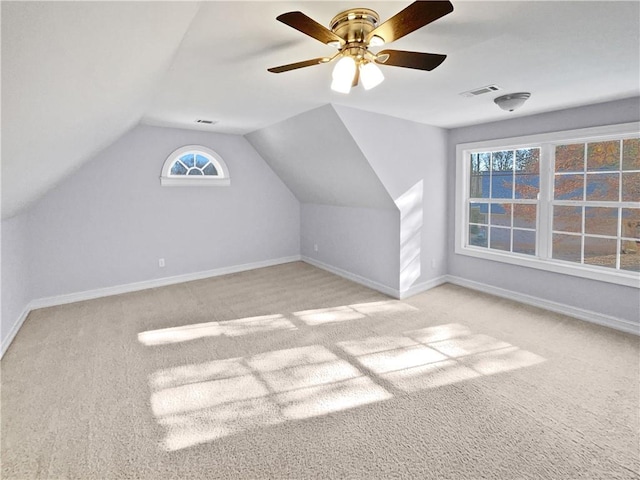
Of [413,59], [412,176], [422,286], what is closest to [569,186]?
[412,176]

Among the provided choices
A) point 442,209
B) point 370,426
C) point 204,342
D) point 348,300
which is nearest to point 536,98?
point 442,209

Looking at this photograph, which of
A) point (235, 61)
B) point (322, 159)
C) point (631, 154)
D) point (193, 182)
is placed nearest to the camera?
point (235, 61)

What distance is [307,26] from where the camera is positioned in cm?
150

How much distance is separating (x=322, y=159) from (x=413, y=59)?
268 cm

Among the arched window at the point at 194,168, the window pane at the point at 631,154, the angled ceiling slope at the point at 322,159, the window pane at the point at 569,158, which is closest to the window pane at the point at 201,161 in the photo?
the arched window at the point at 194,168

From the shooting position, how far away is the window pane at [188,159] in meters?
4.91

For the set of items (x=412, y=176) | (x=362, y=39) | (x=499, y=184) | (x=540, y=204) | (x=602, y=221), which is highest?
(x=362, y=39)

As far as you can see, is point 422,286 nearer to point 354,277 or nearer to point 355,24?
point 354,277

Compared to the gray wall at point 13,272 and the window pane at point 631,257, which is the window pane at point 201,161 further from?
the window pane at point 631,257

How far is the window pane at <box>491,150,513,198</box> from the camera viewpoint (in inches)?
171

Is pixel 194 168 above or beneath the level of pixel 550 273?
above

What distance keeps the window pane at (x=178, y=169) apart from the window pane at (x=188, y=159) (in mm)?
74

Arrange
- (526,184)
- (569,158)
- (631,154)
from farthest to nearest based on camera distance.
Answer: (526,184) < (569,158) < (631,154)

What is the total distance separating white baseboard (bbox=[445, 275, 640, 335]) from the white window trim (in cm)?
36
